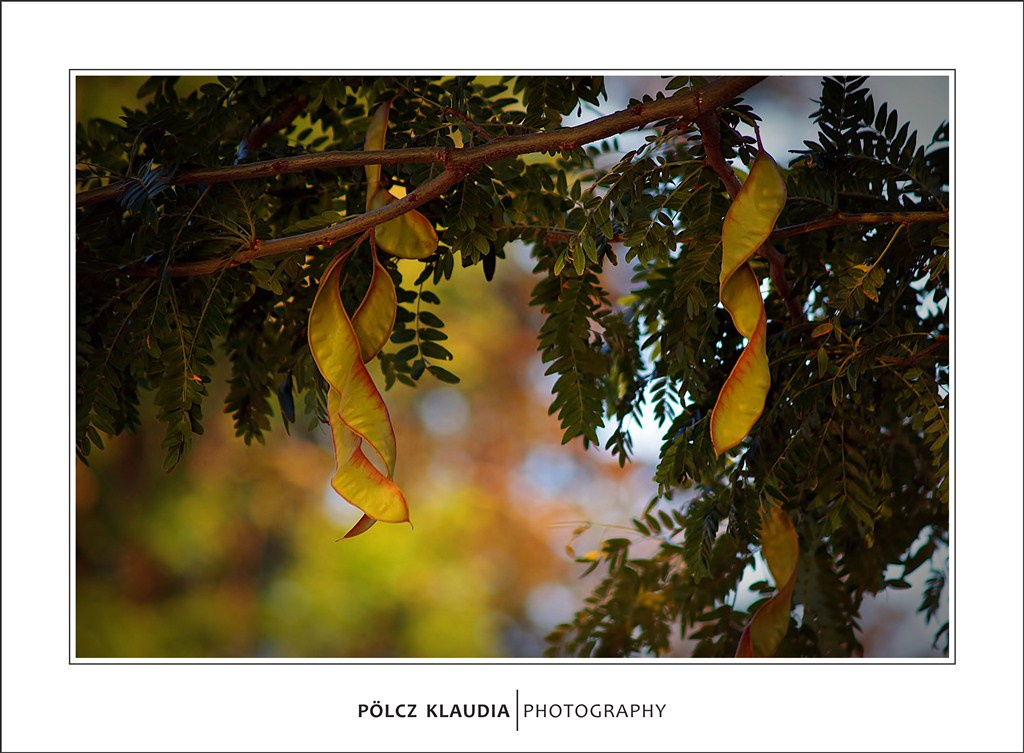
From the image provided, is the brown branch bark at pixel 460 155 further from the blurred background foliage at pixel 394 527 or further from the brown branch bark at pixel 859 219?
the blurred background foliage at pixel 394 527

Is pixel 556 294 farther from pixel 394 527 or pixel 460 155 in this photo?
pixel 394 527

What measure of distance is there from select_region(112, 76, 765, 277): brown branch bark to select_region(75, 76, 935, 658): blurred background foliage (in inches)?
38.6

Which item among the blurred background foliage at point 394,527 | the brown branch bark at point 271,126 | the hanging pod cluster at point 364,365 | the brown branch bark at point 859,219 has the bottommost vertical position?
the blurred background foliage at point 394,527

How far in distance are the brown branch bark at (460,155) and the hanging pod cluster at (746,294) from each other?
36 millimetres

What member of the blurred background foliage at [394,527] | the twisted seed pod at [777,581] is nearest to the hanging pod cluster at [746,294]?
the twisted seed pod at [777,581]

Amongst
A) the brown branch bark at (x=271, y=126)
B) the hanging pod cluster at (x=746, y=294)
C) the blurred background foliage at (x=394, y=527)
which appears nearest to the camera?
the hanging pod cluster at (x=746, y=294)

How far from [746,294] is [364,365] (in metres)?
0.14

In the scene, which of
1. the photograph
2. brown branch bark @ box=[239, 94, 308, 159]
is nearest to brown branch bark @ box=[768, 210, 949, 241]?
the photograph

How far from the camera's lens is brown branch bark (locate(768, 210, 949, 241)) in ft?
1.25

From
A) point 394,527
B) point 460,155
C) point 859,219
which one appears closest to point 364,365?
point 460,155

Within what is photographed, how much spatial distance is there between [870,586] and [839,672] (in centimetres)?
12

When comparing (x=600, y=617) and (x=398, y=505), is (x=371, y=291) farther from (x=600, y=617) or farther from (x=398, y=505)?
(x=600, y=617)

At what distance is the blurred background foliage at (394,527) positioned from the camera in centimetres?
146

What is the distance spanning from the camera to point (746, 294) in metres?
0.33
